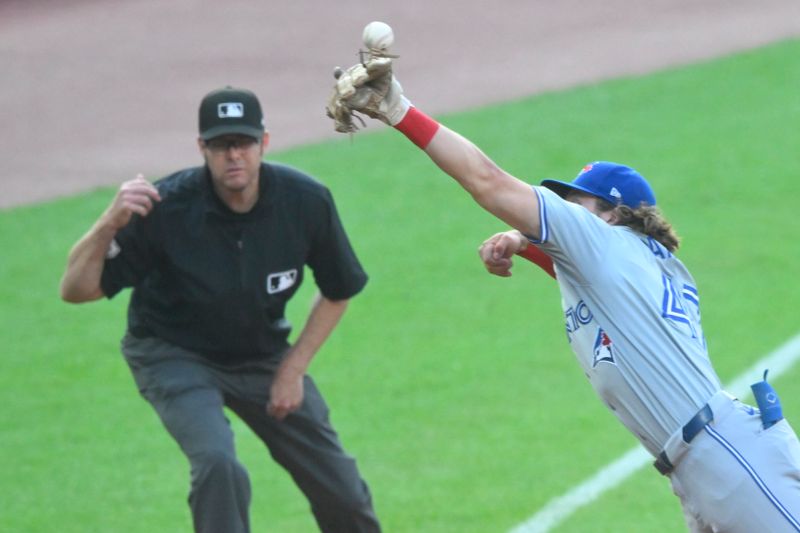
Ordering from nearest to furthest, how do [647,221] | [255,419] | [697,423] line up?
[697,423], [647,221], [255,419]

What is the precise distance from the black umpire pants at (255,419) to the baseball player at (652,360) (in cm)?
166

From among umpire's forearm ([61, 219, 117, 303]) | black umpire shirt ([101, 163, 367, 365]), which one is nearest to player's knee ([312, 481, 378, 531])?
black umpire shirt ([101, 163, 367, 365])

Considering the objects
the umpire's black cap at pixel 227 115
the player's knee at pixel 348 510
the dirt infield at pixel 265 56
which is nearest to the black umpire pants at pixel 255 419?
the player's knee at pixel 348 510

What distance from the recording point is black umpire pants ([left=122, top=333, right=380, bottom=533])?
6.20 meters

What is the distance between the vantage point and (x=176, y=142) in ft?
46.4

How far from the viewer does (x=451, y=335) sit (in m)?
9.80

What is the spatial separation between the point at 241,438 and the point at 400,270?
2.82 m

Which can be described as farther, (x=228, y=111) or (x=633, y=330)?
(x=228, y=111)

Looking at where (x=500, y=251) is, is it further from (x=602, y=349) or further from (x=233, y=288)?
(x=233, y=288)

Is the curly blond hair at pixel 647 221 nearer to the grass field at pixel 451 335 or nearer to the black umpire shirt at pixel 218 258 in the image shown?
the black umpire shirt at pixel 218 258

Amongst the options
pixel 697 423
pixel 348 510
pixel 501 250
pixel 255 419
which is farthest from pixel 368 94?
pixel 348 510

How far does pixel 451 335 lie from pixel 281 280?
11.4ft

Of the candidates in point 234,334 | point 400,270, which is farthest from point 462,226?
Result: point 234,334

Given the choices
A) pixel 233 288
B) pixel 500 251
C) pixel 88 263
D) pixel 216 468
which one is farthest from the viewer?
pixel 233 288
